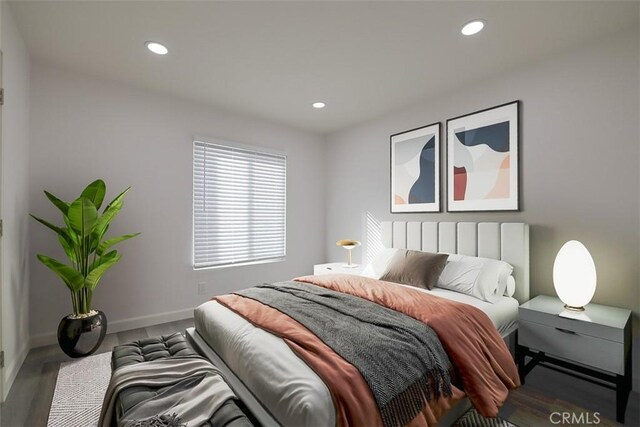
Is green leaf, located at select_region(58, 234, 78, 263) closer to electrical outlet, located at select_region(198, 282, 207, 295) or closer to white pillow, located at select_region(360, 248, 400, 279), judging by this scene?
electrical outlet, located at select_region(198, 282, 207, 295)

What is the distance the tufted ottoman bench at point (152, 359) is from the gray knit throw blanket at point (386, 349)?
0.52m

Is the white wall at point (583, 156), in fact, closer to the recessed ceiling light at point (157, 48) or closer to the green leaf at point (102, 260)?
the recessed ceiling light at point (157, 48)

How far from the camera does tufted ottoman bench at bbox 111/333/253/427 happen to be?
122 centimetres

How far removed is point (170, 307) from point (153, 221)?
1.02 meters

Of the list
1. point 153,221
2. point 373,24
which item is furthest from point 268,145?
point 373,24

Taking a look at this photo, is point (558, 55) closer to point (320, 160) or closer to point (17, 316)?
point (320, 160)

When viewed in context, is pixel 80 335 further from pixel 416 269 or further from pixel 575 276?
pixel 575 276

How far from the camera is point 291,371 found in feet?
4.41

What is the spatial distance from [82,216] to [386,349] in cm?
254

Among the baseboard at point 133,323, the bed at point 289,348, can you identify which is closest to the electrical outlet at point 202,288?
the baseboard at point 133,323

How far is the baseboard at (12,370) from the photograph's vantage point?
1994 millimetres

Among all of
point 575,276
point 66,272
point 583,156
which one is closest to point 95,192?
point 66,272

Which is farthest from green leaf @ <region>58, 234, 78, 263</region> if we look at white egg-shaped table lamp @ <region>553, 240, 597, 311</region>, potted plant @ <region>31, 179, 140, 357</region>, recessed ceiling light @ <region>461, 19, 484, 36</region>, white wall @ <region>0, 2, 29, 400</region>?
white egg-shaped table lamp @ <region>553, 240, 597, 311</region>
